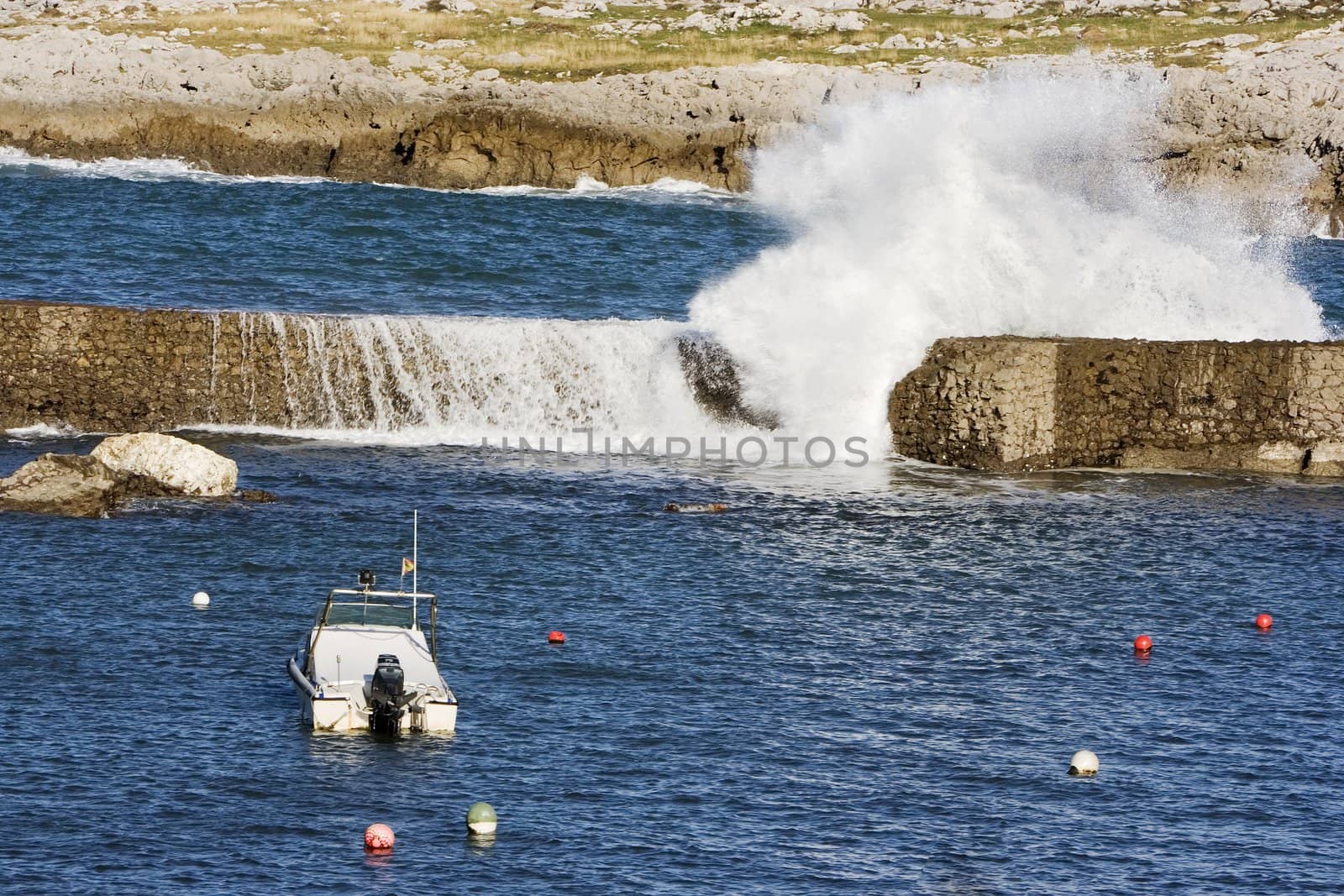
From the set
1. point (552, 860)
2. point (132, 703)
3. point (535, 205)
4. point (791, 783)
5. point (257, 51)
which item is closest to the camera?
point (552, 860)

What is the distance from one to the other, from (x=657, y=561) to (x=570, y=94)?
56.0 m

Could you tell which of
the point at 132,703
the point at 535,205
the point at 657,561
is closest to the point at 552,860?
the point at 132,703

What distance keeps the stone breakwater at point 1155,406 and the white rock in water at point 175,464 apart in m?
12.4

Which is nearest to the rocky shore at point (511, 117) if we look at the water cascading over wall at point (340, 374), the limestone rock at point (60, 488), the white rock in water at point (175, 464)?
the water cascading over wall at point (340, 374)

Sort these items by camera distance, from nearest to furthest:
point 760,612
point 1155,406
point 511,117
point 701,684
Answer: point 701,684
point 760,612
point 1155,406
point 511,117

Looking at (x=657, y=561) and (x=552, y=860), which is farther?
(x=657, y=561)

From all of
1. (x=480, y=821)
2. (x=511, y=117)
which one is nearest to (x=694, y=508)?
(x=480, y=821)

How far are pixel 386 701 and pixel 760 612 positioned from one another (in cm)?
645

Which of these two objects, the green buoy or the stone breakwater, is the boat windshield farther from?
the stone breakwater

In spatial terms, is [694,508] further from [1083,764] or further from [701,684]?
[1083,764]

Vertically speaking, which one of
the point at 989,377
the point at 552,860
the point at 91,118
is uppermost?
the point at 91,118

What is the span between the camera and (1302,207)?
252 ft

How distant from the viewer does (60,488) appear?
28922 millimetres

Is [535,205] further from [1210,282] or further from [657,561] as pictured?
[657,561]
